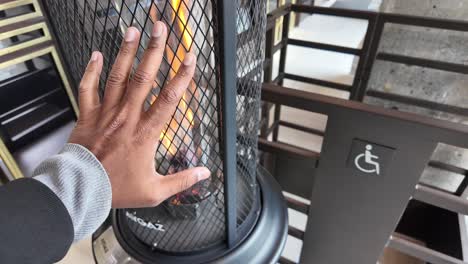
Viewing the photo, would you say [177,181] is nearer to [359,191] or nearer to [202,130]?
[202,130]

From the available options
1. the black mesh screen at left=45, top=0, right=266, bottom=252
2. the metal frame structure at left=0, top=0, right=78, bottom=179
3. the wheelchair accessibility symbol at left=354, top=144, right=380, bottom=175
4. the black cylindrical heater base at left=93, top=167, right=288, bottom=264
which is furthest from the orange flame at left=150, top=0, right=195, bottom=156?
the metal frame structure at left=0, top=0, right=78, bottom=179

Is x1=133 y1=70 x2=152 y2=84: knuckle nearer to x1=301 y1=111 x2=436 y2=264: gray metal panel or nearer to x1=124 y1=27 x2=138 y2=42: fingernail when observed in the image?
x1=124 y1=27 x2=138 y2=42: fingernail

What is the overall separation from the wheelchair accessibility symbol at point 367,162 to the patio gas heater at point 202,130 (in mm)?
206

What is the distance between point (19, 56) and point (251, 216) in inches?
40.5

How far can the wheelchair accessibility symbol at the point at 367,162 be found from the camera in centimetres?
63

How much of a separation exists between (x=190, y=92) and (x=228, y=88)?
10cm

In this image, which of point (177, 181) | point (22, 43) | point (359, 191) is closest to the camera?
point (177, 181)

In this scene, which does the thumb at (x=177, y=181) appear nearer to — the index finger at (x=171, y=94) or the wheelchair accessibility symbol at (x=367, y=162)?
the index finger at (x=171, y=94)

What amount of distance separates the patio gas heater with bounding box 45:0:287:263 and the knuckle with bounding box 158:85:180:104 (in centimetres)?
7

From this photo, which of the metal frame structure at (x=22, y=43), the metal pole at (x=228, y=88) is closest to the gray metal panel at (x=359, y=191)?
the metal pole at (x=228, y=88)

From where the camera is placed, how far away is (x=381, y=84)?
59.5 inches

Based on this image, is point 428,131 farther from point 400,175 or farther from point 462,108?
point 462,108

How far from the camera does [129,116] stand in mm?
366

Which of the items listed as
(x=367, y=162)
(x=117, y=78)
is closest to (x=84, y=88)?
(x=117, y=78)
